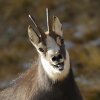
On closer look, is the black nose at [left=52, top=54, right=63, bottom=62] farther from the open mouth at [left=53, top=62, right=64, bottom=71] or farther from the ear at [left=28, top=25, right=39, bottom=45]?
the ear at [left=28, top=25, right=39, bottom=45]

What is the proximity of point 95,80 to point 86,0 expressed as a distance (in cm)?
512

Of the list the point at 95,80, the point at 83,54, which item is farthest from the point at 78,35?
the point at 95,80

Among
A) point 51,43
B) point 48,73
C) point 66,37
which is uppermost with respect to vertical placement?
point 66,37

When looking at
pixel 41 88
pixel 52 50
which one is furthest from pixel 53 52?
pixel 41 88

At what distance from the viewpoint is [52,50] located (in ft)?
26.5

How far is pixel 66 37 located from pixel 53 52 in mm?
10191

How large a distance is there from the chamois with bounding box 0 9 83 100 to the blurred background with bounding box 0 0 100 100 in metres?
5.45

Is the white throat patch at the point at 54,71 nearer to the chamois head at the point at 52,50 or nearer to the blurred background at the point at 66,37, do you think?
the chamois head at the point at 52,50

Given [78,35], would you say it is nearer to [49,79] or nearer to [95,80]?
[95,80]

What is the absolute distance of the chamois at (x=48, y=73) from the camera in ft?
26.7

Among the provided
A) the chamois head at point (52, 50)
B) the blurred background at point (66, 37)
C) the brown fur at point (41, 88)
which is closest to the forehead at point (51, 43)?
the chamois head at point (52, 50)

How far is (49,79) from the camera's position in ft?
28.0

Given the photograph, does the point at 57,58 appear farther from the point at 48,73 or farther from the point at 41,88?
the point at 41,88

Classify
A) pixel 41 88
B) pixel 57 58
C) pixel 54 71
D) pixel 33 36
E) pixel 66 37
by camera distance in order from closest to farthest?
pixel 57 58
pixel 54 71
pixel 33 36
pixel 41 88
pixel 66 37
